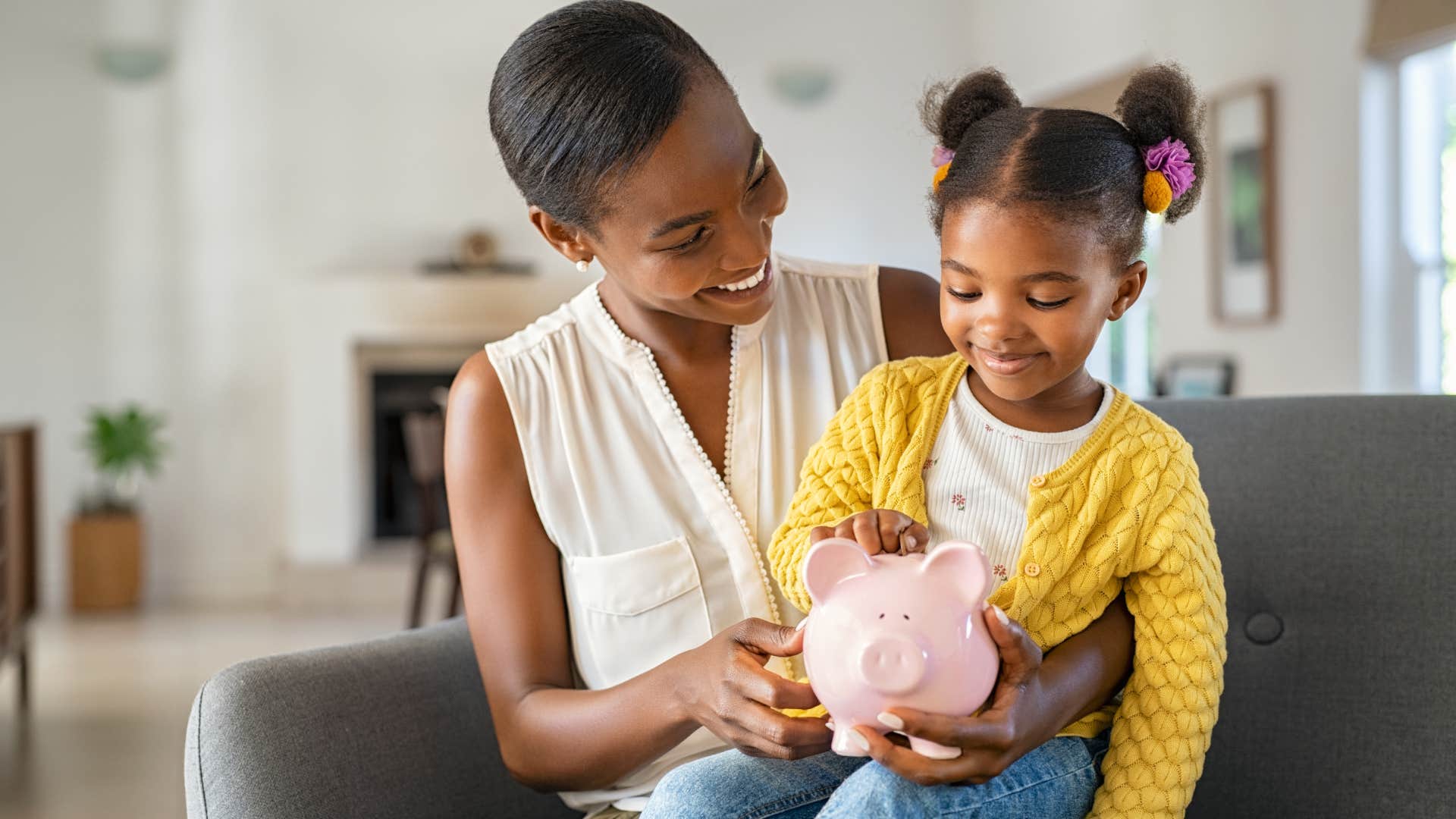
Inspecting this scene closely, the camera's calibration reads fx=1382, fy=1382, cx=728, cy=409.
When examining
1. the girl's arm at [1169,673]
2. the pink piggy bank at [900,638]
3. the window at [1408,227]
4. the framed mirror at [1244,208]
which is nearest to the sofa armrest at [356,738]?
the pink piggy bank at [900,638]

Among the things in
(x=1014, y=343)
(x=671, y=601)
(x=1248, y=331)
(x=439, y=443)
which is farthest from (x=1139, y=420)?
(x=1248, y=331)

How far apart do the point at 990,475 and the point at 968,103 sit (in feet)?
1.24

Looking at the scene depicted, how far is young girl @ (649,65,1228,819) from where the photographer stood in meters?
1.23

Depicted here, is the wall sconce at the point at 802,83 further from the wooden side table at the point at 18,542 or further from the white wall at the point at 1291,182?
the wooden side table at the point at 18,542

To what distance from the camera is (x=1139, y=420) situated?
A: 132 centimetres

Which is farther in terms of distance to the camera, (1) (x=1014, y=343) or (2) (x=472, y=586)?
(2) (x=472, y=586)

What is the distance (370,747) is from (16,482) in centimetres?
342

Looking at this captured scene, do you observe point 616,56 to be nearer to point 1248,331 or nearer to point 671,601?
point 671,601

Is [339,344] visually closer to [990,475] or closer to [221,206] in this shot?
[221,206]

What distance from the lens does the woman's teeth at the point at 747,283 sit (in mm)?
1437

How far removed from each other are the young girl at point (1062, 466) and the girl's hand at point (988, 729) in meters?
0.09

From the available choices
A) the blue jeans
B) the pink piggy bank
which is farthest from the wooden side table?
the pink piggy bank

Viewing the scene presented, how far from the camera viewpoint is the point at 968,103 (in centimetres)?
140

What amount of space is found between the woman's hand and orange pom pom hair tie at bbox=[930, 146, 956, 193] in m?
0.50
